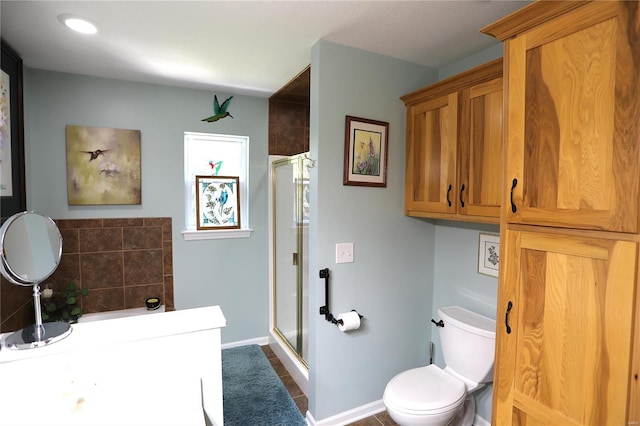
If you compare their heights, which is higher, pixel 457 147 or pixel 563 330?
pixel 457 147

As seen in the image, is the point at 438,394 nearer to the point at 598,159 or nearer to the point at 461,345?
the point at 461,345

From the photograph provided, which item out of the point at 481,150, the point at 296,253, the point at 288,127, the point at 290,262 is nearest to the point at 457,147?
the point at 481,150

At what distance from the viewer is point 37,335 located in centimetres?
108

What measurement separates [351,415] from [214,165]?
92.3 inches

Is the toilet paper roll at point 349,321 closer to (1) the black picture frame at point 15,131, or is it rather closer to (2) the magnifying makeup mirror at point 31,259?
(2) the magnifying makeup mirror at point 31,259

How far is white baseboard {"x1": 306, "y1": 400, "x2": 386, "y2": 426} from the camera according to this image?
2.10 metres

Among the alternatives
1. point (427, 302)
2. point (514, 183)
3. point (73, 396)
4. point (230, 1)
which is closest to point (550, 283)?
point (514, 183)

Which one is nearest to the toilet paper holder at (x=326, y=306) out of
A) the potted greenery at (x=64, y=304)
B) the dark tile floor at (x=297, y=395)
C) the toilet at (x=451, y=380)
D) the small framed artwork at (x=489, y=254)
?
the toilet at (x=451, y=380)

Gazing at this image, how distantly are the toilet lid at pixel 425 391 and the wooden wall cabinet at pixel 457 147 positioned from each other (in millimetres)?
974

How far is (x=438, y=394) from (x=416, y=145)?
1531mm

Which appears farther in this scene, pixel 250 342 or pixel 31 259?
pixel 250 342

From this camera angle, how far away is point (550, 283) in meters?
1.20

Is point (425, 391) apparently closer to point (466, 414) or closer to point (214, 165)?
point (466, 414)

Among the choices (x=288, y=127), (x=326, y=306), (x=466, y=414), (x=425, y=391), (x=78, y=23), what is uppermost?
(x=78, y=23)
